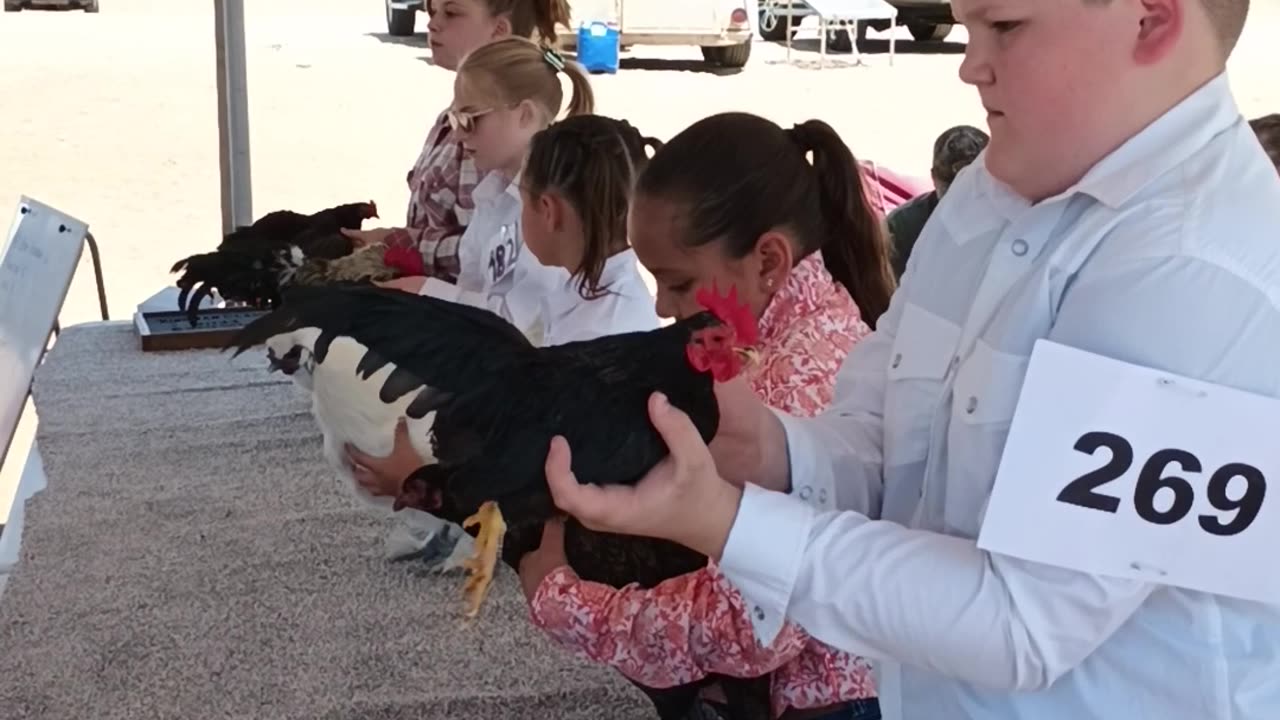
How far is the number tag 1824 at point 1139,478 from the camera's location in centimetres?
83

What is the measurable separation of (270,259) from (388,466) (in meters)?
1.99

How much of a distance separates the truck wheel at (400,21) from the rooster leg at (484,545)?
11508 mm

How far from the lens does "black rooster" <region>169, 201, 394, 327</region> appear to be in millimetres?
3189

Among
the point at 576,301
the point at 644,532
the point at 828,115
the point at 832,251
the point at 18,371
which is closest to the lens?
the point at 644,532

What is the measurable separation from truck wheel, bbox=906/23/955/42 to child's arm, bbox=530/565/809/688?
469 inches

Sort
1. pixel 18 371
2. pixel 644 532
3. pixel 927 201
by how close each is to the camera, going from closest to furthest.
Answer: pixel 644 532
pixel 18 371
pixel 927 201

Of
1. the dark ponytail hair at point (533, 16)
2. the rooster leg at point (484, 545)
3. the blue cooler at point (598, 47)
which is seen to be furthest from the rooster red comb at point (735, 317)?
the blue cooler at point (598, 47)

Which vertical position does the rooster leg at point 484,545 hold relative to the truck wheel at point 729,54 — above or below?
above

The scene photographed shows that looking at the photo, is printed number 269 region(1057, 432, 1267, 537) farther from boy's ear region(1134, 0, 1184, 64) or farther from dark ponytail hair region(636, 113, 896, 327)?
dark ponytail hair region(636, 113, 896, 327)

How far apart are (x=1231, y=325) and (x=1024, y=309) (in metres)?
0.14

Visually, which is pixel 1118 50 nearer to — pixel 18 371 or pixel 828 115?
pixel 18 371

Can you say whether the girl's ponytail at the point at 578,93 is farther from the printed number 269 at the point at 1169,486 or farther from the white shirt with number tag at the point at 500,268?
the printed number 269 at the point at 1169,486

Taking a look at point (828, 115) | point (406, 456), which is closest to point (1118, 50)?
point (406, 456)

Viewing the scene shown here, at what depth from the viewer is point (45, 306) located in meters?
3.13
